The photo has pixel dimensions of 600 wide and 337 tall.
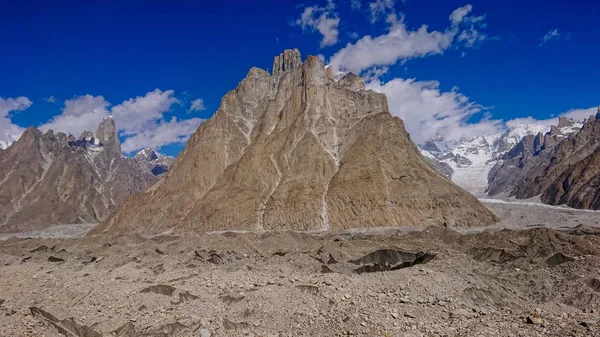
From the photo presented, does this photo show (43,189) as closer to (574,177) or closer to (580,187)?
(580,187)

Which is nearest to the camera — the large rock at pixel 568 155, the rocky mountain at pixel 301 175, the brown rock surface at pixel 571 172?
the rocky mountain at pixel 301 175

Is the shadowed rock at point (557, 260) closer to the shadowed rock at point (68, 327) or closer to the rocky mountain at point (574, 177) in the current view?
the shadowed rock at point (68, 327)

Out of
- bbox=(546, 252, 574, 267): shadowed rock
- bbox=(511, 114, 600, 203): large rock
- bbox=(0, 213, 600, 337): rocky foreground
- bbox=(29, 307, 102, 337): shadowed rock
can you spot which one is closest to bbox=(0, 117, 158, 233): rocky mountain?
bbox=(0, 213, 600, 337): rocky foreground

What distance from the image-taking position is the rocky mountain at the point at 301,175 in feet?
240

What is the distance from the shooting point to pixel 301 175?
8081 centimetres

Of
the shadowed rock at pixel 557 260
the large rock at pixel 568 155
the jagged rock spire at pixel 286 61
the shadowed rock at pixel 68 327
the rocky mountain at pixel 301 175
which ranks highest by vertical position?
the jagged rock spire at pixel 286 61

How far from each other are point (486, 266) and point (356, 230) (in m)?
45.6

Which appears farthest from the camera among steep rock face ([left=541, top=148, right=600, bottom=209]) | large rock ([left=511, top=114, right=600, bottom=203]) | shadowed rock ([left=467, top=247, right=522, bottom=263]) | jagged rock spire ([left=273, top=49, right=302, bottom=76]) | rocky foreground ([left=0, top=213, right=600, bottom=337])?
large rock ([left=511, top=114, right=600, bottom=203])

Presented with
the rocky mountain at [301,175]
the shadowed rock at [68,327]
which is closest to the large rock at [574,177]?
the rocky mountain at [301,175]

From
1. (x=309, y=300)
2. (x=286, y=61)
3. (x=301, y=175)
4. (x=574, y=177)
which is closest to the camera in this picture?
(x=309, y=300)

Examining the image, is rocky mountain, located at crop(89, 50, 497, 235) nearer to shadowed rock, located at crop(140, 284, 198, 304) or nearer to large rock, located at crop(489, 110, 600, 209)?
shadowed rock, located at crop(140, 284, 198, 304)

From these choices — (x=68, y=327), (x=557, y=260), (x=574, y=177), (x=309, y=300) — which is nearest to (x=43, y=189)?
(x=68, y=327)

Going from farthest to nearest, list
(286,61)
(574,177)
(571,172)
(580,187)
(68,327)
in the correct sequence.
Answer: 1. (571,172)
2. (574,177)
3. (580,187)
4. (286,61)
5. (68,327)

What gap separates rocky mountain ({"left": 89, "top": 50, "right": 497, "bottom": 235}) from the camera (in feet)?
240
